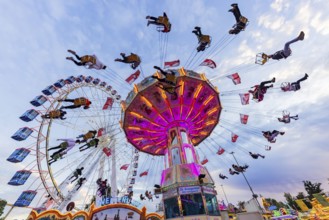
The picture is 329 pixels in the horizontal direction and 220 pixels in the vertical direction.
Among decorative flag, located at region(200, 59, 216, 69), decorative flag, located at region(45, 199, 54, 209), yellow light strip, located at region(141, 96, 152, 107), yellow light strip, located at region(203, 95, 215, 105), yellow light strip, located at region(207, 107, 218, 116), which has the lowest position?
decorative flag, located at region(45, 199, 54, 209)

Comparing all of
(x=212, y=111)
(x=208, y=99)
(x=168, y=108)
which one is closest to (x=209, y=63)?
(x=208, y=99)

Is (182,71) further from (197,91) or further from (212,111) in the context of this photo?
(212,111)

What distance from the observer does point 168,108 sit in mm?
21328

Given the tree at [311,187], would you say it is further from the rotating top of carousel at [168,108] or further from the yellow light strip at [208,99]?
the yellow light strip at [208,99]

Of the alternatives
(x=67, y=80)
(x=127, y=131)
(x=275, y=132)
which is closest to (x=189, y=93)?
(x=127, y=131)

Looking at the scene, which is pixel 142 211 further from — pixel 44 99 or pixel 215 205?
pixel 44 99

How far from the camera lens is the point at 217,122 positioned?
81.5 ft

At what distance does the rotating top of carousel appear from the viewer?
1978 centimetres

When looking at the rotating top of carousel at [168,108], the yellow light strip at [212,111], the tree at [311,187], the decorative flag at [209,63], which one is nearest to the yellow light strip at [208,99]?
the rotating top of carousel at [168,108]

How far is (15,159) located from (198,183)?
2232 centimetres

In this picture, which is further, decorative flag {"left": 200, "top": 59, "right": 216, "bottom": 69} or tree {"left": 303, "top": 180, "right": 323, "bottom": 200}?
tree {"left": 303, "top": 180, "right": 323, "bottom": 200}

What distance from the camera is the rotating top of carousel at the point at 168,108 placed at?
19.8 metres

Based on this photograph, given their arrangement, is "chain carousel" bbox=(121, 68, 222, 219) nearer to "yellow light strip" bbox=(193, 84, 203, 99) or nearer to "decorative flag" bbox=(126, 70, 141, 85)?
"yellow light strip" bbox=(193, 84, 203, 99)

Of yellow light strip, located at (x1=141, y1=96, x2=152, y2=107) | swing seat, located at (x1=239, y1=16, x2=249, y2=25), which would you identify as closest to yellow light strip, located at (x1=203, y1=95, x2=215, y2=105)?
yellow light strip, located at (x1=141, y1=96, x2=152, y2=107)
